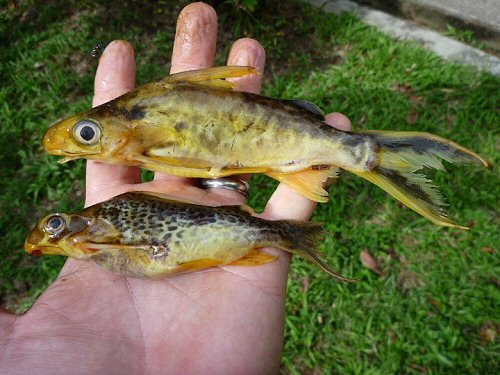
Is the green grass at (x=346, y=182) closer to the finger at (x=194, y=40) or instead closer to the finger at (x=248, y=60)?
the finger at (x=248, y=60)

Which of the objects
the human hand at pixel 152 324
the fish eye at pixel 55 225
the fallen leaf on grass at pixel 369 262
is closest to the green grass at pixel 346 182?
the fallen leaf on grass at pixel 369 262

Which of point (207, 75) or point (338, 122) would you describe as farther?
point (338, 122)

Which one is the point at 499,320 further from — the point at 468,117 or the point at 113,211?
the point at 113,211

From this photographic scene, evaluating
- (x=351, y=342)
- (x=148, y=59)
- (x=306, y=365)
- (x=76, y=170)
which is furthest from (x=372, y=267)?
(x=148, y=59)

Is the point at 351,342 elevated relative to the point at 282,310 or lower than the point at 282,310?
lower

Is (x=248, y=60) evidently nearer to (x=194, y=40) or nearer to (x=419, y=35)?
(x=194, y=40)

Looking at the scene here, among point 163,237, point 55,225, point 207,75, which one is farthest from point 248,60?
point 55,225
